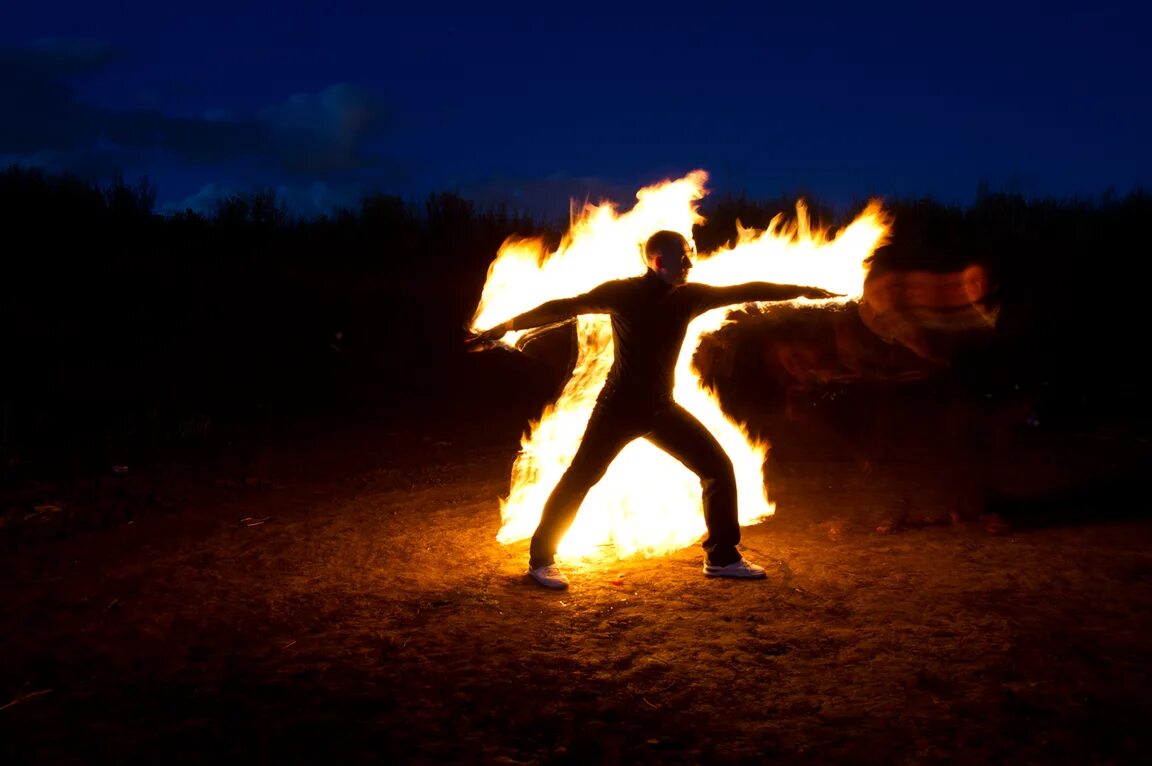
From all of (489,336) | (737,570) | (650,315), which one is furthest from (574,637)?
(650,315)

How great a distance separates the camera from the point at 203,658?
4.64 meters

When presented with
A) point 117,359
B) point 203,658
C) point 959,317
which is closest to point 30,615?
point 203,658

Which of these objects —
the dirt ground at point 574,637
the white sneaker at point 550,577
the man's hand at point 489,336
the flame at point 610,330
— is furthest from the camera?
the flame at point 610,330

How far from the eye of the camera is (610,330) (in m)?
6.94

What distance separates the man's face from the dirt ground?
5.78ft

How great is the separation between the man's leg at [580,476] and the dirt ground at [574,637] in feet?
0.84

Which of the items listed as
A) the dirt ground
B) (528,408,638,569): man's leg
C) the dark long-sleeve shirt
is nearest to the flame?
the dirt ground

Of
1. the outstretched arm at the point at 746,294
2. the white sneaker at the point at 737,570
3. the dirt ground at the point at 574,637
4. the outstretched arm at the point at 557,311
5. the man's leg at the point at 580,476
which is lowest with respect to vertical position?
the dirt ground at the point at 574,637

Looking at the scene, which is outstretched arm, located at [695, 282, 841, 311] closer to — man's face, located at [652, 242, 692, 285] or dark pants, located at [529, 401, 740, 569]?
man's face, located at [652, 242, 692, 285]

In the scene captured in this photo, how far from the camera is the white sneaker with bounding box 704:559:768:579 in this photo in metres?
5.75

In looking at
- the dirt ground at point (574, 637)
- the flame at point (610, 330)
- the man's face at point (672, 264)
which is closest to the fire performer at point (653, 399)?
the man's face at point (672, 264)

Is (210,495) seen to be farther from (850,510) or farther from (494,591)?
(850,510)

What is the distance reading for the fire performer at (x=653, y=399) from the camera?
18.9ft

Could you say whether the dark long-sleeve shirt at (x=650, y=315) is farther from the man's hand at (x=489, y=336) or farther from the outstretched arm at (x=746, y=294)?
the man's hand at (x=489, y=336)
